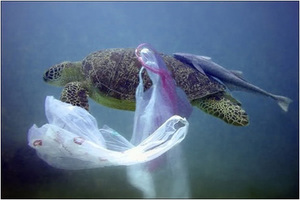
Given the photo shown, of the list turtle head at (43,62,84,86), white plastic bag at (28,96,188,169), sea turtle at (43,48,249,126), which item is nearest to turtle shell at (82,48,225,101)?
sea turtle at (43,48,249,126)

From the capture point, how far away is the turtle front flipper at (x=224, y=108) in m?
1.84

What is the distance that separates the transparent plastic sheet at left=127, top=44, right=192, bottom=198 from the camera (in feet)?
5.00

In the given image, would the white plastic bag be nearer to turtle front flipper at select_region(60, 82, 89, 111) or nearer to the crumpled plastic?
the crumpled plastic

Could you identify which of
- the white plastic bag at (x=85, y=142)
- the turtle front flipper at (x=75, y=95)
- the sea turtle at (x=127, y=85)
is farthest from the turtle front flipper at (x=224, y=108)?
the turtle front flipper at (x=75, y=95)

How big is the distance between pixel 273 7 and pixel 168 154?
4.34m

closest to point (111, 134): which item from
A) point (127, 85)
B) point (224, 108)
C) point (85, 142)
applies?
point (85, 142)

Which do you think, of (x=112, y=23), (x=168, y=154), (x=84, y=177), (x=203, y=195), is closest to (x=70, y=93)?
(x=168, y=154)

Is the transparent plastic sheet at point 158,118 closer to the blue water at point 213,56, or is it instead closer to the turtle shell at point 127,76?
the turtle shell at point 127,76

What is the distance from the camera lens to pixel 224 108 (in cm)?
189

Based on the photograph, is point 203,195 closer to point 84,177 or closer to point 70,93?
point 84,177

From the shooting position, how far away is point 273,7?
500cm

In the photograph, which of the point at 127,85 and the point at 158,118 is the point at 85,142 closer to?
the point at 158,118

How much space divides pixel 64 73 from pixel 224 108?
1117 millimetres

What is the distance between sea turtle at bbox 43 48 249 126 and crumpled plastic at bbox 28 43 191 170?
8.5 inches
